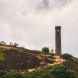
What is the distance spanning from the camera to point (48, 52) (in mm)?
93875

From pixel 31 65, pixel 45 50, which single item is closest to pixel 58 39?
pixel 45 50

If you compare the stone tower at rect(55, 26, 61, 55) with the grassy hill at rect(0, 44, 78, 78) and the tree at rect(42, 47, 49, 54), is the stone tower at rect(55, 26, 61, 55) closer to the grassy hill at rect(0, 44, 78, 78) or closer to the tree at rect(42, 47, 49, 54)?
the grassy hill at rect(0, 44, 78, 78)

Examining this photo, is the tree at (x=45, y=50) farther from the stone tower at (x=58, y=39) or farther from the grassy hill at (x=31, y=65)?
the grassy hill at (x=31, y=65)

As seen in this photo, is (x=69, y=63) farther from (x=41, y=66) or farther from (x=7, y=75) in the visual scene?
(x=7, y=75)

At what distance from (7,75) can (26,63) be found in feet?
36.0

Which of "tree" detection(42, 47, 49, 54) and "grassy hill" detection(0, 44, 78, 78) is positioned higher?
"tree" detection(42, 47, 49, 54)

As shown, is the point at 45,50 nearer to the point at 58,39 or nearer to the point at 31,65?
the point at 58,39

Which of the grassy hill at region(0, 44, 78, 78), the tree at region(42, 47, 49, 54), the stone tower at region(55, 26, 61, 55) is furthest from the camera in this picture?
the tree at region(42, 47, 49, 54)

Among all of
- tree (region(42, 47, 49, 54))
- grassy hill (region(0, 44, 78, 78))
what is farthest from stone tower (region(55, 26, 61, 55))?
tree (region(42, 47, 49, 54))

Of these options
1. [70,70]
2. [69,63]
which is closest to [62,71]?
[70,70]

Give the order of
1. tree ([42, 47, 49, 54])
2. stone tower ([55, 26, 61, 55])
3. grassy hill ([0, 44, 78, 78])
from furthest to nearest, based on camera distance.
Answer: tree ([42, 47, 49, 54]) → stone tower ([55, 26, 61, 55]) → grassy hill ([0, 44, 78, 78])

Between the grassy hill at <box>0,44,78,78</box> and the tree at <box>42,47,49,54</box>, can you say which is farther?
the tree at <box>42,47,49,54</box>

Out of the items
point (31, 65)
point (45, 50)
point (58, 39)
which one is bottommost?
point (31, 65)

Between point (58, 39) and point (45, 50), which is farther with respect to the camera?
point (45, 50)
